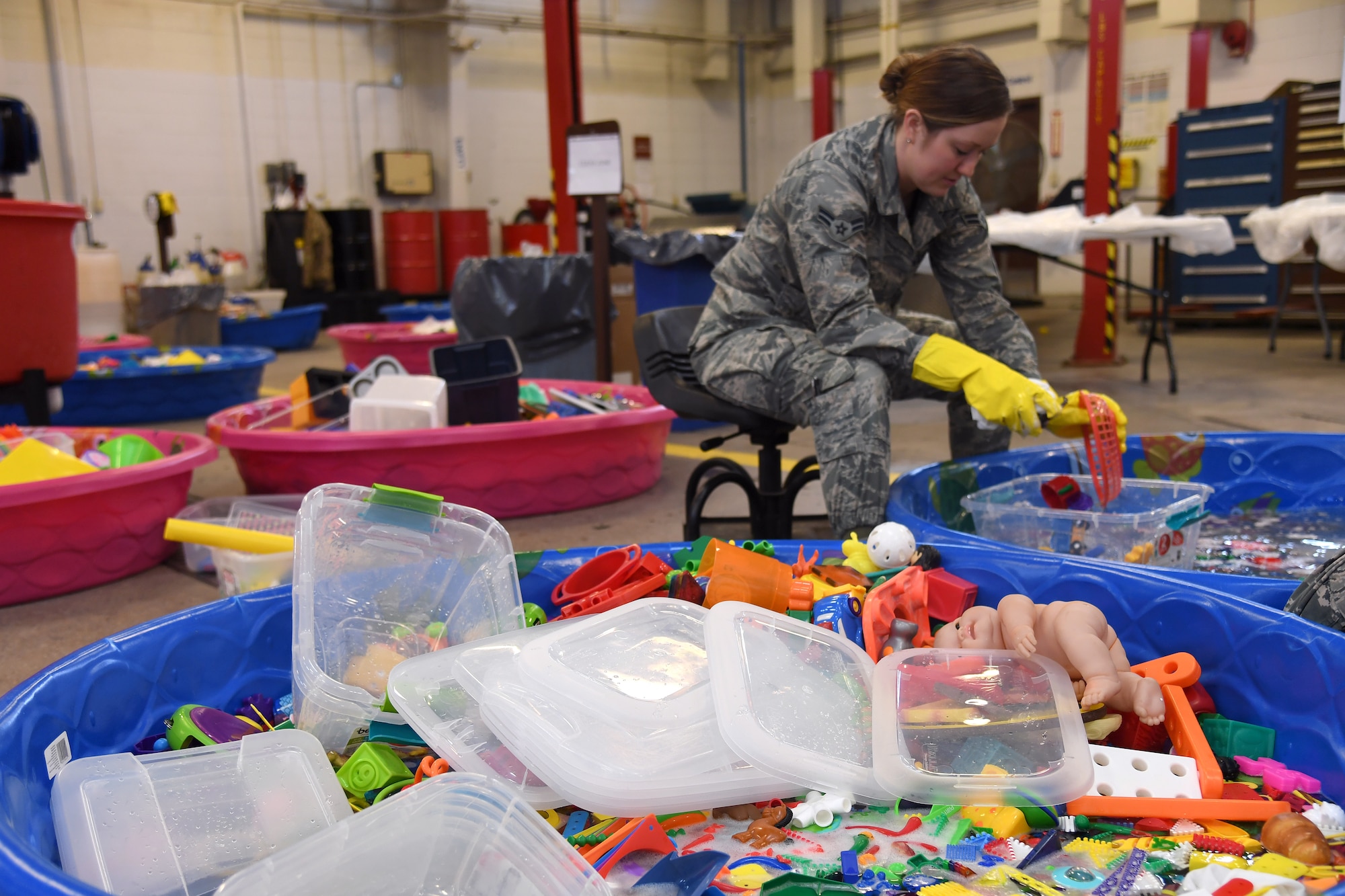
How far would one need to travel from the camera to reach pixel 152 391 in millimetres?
5281

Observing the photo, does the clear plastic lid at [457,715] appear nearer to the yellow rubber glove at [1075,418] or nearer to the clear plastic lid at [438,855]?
the clear plastic lid at [438,855]

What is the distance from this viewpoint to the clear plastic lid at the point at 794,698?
1.19 metres

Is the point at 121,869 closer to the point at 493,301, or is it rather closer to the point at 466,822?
the point at 466,822

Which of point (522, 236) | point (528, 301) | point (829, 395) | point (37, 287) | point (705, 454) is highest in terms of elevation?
point (522, 236)

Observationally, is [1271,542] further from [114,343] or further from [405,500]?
[114,343]

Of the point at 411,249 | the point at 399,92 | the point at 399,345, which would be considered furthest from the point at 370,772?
the point at 399,92

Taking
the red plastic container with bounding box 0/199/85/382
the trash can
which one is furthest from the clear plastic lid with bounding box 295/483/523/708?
the trash can

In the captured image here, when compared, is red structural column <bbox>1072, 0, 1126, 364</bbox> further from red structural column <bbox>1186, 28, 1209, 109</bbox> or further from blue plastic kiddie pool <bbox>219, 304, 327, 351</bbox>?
blue plastic kiddie pool <bbox>219, 304, 327, 351</bbox>

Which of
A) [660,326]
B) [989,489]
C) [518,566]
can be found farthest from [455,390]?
[989,489]

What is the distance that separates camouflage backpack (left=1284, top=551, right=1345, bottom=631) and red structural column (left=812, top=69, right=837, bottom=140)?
31.4 ft

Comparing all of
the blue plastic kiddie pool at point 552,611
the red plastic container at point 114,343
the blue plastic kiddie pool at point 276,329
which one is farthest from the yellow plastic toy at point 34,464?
the blue plastic kiddie pool at point 276,329

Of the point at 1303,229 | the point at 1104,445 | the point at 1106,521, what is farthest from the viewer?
the point at 1303,229

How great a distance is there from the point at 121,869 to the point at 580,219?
14.5 feet

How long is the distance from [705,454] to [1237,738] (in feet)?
9.75
